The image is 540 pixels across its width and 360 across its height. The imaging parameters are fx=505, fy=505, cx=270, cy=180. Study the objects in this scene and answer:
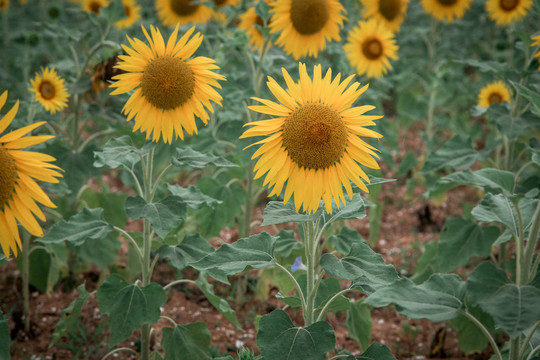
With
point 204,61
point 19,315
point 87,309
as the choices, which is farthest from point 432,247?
point 19,315

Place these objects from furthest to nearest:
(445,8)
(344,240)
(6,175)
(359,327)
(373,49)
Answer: (445,8) < (373,49) < (359,327) < (344,240) < (6,175)

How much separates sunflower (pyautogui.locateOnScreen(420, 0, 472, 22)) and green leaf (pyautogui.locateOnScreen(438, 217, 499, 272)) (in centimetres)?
287

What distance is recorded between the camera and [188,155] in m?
2.22

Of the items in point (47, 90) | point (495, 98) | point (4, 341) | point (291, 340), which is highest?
point (495, 98)

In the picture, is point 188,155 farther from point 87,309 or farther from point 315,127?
point 87,309

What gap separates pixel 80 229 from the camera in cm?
216

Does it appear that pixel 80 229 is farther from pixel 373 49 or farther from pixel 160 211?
pixel 373 49

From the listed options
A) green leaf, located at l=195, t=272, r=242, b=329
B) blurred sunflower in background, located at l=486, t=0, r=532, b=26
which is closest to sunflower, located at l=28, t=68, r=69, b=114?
green leaf, located at l=195, t=272, r=242, b=329

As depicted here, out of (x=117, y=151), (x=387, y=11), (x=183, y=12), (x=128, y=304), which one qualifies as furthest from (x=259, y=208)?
(x=117, y=151)

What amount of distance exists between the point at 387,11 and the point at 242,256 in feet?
10.9

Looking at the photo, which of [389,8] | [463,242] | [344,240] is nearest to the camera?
[344,240]

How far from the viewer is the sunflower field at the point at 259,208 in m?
1.72

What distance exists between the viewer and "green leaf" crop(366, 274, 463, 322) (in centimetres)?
150

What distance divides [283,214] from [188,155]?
24.6 inches
